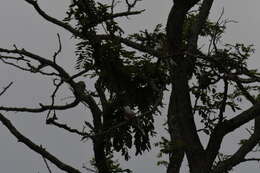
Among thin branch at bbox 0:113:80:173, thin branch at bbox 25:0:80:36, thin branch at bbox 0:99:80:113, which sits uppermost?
thin branch at bbox 25:0:80:36

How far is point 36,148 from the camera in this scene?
638 cm

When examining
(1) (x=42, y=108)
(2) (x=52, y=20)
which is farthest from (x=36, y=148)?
(2) (x=52, y=20)

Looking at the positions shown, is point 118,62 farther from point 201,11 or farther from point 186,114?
point 201,11

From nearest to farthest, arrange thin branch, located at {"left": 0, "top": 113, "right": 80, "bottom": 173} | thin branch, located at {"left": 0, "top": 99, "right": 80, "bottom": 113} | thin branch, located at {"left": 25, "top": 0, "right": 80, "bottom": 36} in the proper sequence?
thin branch, located at {"left": 0, "top": 99, "right": 80, "bottom": 113} < thin branch, located at {"left": 0, "top": 113, "right": 80, "bottom": 173} < thin branch, located at {"left": 25, "top": 0, "right": 80, "bottom": 36}

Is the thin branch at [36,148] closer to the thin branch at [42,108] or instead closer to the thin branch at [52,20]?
the thin branch at [42,108]

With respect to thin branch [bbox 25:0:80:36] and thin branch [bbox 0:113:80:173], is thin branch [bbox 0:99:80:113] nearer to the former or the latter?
thin branch [bbox 0:113:80:173]

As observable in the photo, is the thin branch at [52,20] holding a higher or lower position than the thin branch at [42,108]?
higher

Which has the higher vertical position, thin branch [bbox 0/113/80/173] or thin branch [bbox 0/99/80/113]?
thin branch [bbox 0/99/80/113]

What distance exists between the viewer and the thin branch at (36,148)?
631 cm

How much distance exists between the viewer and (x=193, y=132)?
6.85 m

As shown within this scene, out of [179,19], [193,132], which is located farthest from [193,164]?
[179,19]

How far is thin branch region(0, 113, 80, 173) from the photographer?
6312 millimetres

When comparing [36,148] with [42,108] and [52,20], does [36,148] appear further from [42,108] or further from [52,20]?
[52,20]

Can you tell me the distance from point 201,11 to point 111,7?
6.41 feet
